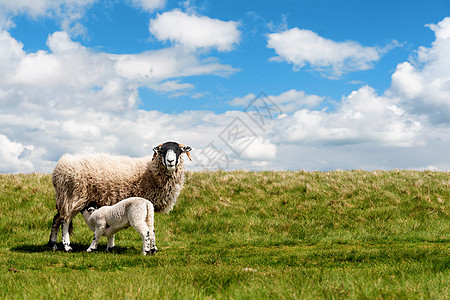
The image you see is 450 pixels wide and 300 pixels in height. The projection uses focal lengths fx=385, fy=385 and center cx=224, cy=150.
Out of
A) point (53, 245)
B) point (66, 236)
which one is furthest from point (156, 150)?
point (53, 245)

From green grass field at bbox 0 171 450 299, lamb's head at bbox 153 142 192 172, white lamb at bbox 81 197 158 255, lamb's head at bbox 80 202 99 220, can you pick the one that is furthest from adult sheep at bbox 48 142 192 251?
green grass field at bbox 0 171 450 299

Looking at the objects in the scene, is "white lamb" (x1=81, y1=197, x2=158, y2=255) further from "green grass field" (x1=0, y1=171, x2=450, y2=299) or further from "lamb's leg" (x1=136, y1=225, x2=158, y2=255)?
"green grass field" (x1=0, y1=171, x2=450, y2=299)

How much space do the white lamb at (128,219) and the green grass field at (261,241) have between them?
46 centimetres

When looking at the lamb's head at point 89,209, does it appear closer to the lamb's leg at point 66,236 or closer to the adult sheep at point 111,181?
the adult sheep at point 111,181

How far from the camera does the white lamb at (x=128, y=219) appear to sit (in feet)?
29.8

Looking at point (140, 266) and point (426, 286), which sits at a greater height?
point (426, 286)

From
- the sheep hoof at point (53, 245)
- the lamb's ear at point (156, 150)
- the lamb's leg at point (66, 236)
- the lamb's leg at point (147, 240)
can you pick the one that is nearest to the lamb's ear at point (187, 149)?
the lamb's ear at point (156, 150)

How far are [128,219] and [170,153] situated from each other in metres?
1.96

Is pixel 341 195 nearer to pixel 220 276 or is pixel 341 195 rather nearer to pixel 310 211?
pixel 310 211

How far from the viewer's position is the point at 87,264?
26.1ft

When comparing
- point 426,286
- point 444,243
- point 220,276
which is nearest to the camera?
point 426,286

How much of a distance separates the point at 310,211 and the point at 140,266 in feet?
28.2

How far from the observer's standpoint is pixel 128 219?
9.26 meters

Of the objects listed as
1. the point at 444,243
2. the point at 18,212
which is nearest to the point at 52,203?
the point at 18,212
